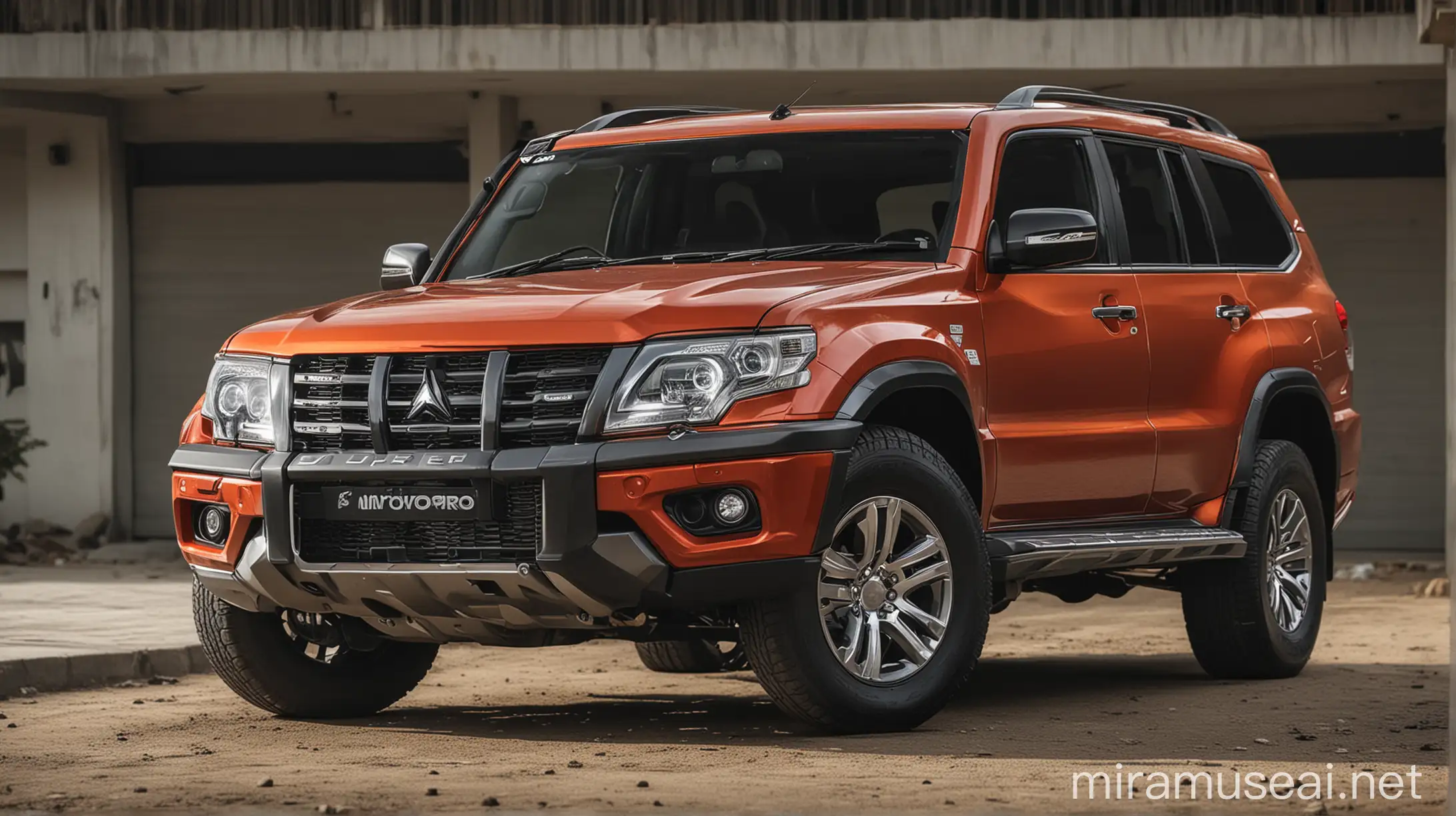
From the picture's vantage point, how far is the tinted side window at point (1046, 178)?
311 inches

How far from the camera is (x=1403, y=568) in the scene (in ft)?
55.4

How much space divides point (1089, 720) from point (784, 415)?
6.57ft

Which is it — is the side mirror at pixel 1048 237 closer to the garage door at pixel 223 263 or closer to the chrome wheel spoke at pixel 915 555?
the chrome wheel spoke at pixel 915 555

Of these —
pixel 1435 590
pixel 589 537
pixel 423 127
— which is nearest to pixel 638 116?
pixel 589 537

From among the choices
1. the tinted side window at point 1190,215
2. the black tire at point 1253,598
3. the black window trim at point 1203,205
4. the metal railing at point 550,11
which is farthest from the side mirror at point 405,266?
the metal railing at point 550,11

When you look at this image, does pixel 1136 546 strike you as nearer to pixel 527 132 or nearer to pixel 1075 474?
pixel 1075 474

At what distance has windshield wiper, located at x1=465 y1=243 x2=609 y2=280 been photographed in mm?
7828

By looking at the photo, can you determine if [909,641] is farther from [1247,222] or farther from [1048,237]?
[1247,222]

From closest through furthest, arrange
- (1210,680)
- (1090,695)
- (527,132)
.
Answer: (1090,695) → (1210,680) → (527,132)

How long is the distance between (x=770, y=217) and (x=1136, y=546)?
1766 millimetres

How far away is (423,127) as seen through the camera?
18.8 m

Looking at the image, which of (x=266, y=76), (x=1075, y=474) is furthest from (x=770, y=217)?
(x=266, y=76)

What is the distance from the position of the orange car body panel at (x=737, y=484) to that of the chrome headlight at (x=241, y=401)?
128cm

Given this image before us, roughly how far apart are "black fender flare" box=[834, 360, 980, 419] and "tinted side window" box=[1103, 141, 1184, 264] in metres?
1.51
